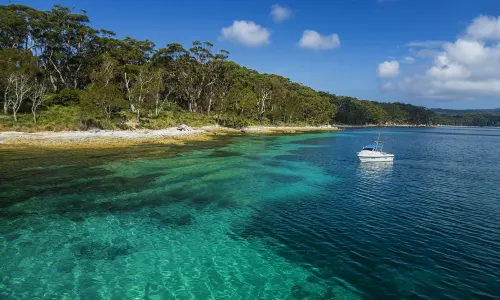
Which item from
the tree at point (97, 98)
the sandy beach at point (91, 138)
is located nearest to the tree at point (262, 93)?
the sandy beach at point (91, 138)

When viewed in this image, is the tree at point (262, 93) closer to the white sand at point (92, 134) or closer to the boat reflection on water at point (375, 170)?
the white sand at point (92, 134)

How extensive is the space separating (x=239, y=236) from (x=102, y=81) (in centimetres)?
7903

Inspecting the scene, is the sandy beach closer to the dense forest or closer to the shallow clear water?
the dense forest

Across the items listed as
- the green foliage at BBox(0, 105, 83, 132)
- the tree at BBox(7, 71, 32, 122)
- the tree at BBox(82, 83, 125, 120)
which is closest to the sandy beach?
the green foliage at BBox(0, 105, 83, 132)

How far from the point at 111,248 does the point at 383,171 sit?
35447 mm

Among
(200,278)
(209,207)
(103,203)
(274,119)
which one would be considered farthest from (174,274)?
(274,119)

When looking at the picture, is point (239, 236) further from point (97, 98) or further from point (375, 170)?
point (97, 98)

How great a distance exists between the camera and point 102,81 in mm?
80688

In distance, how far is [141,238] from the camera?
16.5 metres

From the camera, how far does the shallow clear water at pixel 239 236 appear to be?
12250 millimetres

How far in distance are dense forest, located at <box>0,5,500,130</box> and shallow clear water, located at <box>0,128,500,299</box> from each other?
3392 cm

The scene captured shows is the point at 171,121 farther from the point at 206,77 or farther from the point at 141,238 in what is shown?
the point at 141,238

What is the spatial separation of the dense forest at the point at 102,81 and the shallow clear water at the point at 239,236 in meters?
33.9

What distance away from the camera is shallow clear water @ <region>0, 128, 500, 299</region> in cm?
1225
